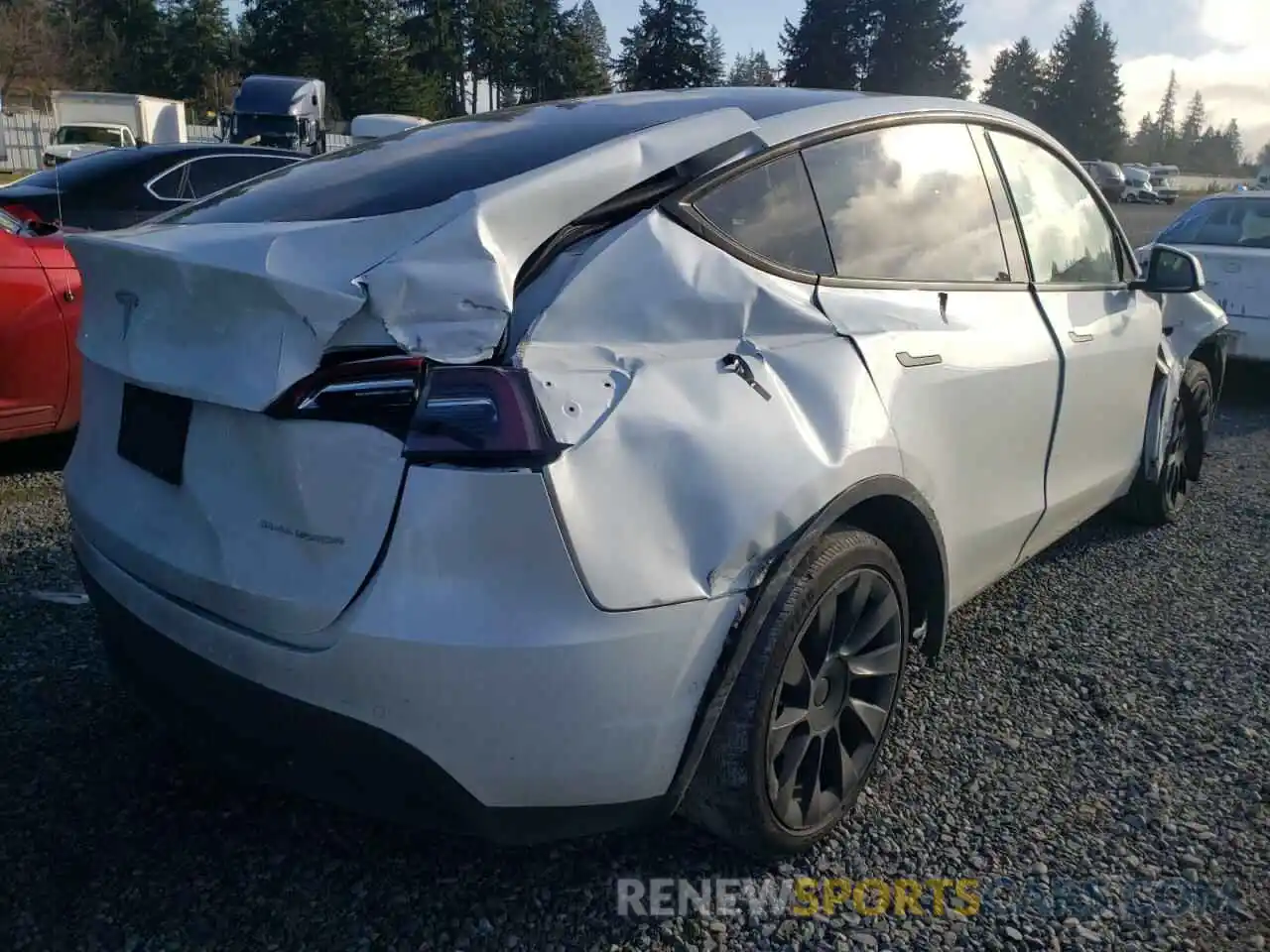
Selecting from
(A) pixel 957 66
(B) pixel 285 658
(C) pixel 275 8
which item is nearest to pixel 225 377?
(B) pixel 285 658

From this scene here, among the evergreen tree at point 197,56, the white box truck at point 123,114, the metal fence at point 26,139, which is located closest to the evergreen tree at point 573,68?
the evergreen tree at point 197,56

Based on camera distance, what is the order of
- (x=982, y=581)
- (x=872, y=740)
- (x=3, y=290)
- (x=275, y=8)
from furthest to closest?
(x=275, y=8) < (x=3, y=290) < (x=982, y=581) < (x=872, y=740)

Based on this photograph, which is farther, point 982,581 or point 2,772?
point 982,581

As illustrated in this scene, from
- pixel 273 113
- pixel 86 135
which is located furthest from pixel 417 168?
pixel 86 135

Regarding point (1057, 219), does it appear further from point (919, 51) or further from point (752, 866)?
point (919, 51)

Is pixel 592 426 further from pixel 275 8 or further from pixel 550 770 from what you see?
pixel 275 8

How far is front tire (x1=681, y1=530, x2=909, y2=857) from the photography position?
2182 mm

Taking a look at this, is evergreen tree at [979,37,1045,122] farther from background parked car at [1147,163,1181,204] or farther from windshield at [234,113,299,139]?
windshield at [234,113,299,139]

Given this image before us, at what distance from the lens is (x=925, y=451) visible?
267 centimetres

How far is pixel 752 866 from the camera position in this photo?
8.04 ft

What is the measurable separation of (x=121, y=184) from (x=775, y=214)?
5833 millimetres

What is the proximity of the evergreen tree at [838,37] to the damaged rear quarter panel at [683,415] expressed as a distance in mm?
65918

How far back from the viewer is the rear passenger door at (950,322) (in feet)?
8.68

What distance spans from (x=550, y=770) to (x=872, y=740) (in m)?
0.98
